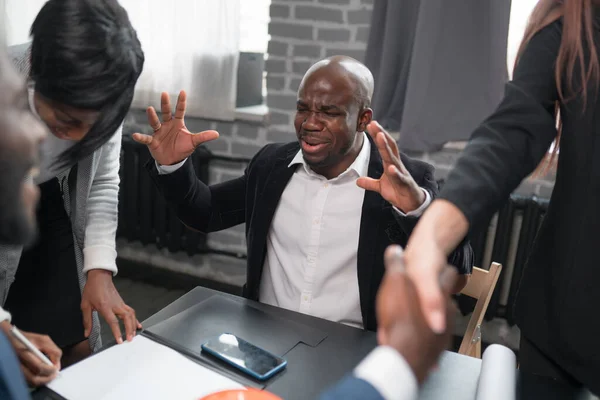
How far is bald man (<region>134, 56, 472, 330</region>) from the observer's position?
4.46 feet

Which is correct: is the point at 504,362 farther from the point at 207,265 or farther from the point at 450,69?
the point at 207,265

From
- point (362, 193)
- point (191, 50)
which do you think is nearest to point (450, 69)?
point (362, 193)

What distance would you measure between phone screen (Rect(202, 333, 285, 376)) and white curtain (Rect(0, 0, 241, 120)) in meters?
1.83

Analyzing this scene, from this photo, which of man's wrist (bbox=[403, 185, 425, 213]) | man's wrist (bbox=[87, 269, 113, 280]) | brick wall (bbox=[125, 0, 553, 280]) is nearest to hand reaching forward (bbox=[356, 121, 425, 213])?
man's wrist (bbox=[403, 185, 425, 213])

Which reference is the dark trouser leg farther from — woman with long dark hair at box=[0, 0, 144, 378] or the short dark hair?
the short dark hair

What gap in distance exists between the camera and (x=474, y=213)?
733mm

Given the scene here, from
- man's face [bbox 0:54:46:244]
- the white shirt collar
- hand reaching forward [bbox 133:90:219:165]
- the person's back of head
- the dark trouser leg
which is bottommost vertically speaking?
the dark trouser leg

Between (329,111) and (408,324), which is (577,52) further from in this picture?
(329,111)

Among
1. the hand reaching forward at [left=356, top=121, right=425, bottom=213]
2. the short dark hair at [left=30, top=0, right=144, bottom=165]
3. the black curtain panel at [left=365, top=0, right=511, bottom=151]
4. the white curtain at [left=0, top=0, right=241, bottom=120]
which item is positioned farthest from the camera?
the white curtain at [left=0, top=0, right=241, bottom=120]

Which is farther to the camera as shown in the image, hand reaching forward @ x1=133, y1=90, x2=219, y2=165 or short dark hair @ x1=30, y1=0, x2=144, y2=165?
hand reaching forward @ x1=133, y1=90, x2=219, y2=165

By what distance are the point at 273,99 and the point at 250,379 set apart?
1.87 m

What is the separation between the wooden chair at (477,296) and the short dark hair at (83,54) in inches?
35.2

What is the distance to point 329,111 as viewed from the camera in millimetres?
1451

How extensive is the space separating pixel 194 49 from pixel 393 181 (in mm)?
1850
